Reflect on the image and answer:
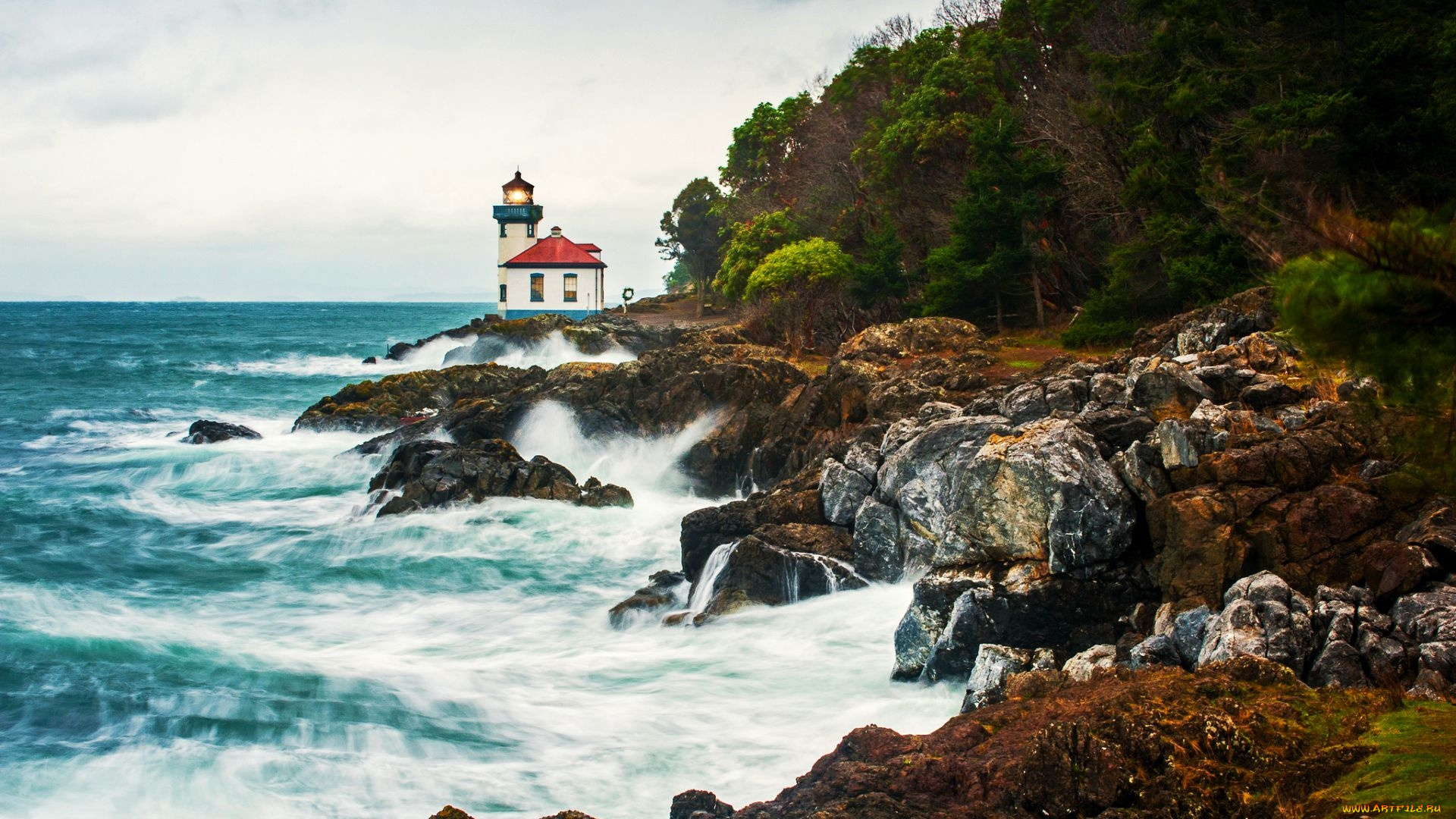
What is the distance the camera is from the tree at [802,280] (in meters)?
29.4

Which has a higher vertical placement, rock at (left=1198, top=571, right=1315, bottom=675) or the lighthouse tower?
the lighthouse tower

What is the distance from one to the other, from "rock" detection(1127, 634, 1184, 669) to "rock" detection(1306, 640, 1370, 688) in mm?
1051

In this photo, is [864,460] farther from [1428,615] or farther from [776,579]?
[1428,615]

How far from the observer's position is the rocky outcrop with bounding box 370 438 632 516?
19719mm

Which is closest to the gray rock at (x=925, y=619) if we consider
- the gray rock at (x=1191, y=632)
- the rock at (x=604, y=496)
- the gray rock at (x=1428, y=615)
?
the gray rock at (x=1191, y=632)

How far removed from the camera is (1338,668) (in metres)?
6.95

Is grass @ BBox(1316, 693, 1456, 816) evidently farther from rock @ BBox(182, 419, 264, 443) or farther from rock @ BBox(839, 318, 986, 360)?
rock @ BBox(182, 419, 264, 443)

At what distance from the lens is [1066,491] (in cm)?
1031

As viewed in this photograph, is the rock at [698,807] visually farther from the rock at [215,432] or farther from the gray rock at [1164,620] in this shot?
the rock at [215,432]

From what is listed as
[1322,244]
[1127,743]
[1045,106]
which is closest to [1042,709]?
[1127,743]

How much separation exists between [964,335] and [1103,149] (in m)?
5.03

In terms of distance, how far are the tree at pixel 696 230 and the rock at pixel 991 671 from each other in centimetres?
4918

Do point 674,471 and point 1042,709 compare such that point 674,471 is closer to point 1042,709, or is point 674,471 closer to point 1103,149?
point 1103,149

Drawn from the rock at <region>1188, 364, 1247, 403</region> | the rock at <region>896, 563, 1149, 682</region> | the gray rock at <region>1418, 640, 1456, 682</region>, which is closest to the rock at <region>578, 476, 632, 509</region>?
the rock at <region>896, 563, 1149, 682</region>
